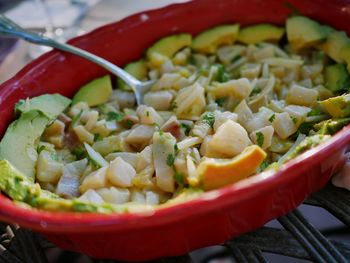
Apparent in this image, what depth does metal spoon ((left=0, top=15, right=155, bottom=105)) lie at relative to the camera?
1346 millimetres

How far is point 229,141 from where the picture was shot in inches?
39.3

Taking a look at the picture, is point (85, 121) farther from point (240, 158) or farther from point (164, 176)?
point (240, 158)

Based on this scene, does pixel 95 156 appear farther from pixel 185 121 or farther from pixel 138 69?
pixel 138 69

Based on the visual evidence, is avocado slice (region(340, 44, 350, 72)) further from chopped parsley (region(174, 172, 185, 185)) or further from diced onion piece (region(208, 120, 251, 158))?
chopped parsley (region(174, 172, 185, 185))

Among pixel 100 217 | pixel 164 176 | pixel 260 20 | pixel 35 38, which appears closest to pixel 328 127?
pixel 164 176

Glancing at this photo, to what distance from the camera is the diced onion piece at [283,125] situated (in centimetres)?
108

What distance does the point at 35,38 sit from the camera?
1358 millimetres

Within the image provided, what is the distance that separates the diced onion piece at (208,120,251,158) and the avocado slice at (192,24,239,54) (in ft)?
1.60

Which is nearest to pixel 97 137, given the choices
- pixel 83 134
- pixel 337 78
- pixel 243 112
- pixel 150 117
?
pixel 83 134

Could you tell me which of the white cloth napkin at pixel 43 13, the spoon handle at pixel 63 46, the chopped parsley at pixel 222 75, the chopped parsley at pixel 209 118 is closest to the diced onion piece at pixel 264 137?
the chopped parsley at pixel 209 118

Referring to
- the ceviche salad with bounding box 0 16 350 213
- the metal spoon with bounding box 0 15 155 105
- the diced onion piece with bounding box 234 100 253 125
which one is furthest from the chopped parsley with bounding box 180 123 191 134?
the metal spoon with bounding box 0 15 155 105

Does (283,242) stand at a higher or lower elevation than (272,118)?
lower

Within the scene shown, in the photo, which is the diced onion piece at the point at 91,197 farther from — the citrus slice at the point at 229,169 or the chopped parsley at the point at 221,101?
the chopped parsley at the point at 221,101

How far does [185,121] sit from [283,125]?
0.22m
